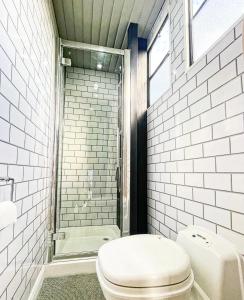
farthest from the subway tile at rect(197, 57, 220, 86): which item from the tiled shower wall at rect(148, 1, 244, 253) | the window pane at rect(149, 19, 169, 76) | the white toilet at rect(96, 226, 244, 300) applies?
the white toilet at rect(96, 226, 244, 300)

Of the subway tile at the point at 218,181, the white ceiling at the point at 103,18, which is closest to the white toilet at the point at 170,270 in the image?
the subway tile at the point at 218,181

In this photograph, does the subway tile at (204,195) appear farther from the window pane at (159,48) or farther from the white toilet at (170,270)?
the window pane at (159,48)

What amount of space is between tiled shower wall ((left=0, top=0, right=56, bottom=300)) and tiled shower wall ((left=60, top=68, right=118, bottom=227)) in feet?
2.70

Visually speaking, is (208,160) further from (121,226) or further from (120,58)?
(120,58)

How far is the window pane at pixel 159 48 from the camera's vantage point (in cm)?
189

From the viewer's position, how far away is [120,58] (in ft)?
7.64

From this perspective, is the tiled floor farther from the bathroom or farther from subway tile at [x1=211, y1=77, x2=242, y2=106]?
subway tile at [x1=211, y1=77, x2=242, y2=106]

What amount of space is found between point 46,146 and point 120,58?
1344 millimetres

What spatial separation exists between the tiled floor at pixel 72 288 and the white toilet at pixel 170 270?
71cm

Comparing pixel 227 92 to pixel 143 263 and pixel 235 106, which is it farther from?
pixel 143 263

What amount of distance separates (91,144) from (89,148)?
0.21ft

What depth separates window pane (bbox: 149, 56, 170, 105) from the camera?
181 centimetres

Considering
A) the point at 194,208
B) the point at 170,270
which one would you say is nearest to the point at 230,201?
the point at 194,208

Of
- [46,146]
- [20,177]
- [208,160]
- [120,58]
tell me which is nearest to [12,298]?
[20,177]
